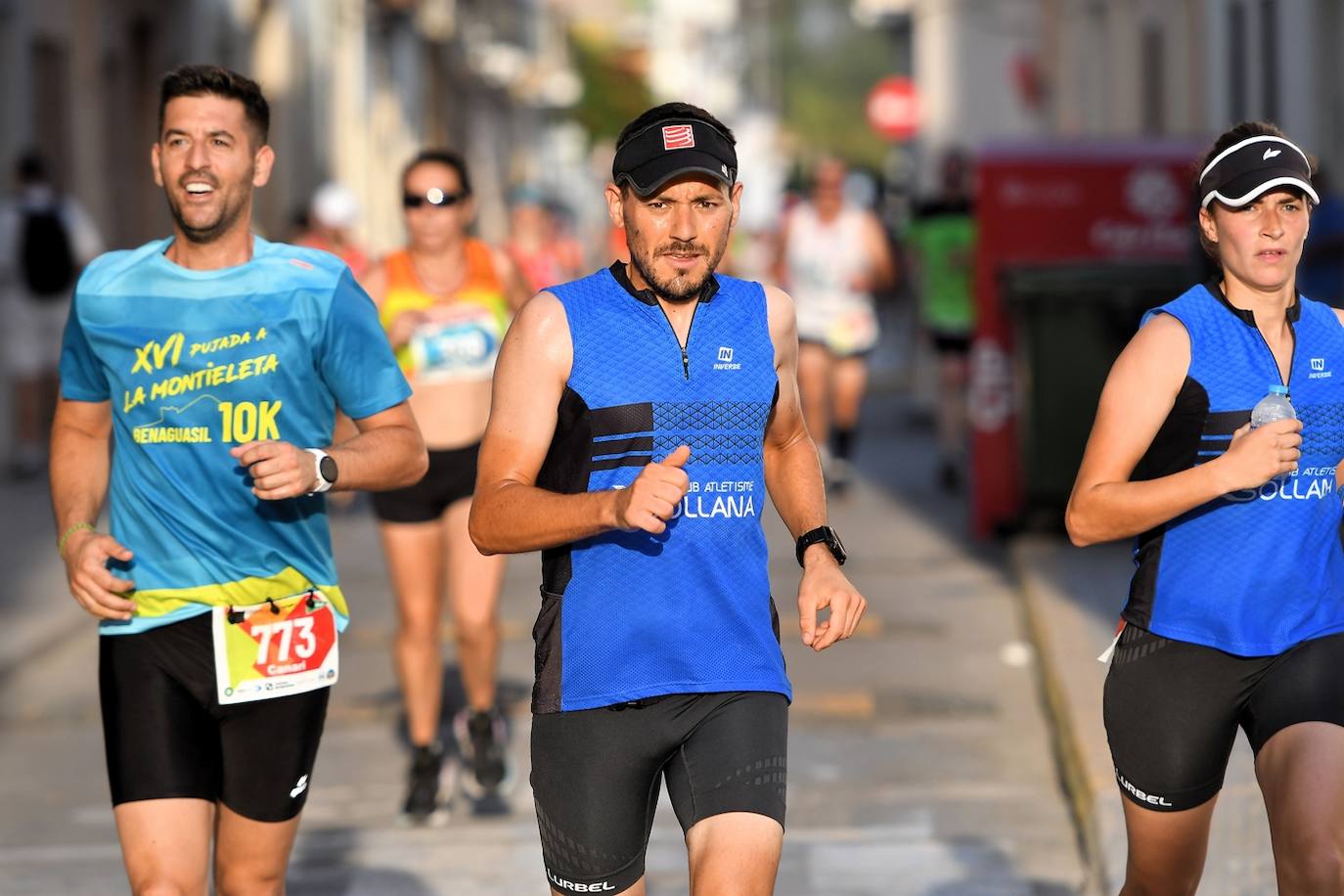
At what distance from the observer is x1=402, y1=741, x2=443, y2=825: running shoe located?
7.62 m

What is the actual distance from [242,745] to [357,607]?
719 cm

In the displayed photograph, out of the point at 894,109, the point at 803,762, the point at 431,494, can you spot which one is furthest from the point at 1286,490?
the point at 894,109

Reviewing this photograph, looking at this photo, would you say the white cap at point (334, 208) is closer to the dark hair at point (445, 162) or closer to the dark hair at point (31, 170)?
the dark hair at point (31, 170)

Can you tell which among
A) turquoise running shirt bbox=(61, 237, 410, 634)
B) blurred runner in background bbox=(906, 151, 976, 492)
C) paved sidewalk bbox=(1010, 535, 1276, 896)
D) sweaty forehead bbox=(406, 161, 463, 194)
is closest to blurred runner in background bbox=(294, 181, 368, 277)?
blurred runner in background bbox=(906, 151, 976, 492)

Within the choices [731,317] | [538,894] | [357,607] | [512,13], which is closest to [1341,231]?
[357,607]

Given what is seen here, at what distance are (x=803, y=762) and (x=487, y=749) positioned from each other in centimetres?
118

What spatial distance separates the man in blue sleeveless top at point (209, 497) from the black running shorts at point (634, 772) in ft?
2.39

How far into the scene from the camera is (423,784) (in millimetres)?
7652

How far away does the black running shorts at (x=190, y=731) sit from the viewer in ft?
15.4

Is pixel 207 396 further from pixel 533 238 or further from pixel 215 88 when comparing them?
pixel 533 238

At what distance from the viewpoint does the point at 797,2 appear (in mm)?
95438

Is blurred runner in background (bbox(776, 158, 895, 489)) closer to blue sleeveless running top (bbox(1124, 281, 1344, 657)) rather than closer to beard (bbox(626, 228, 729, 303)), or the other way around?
blue sleeveless running top (bbox(1124, 281, 1344, 657))

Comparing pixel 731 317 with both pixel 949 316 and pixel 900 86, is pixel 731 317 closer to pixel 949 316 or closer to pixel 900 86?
pixel 949 316

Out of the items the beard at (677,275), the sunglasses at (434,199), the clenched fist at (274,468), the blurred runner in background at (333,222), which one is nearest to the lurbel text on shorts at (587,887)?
the clenched fist at (274,468)
